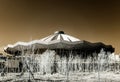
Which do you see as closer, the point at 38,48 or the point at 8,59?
the point at 8,59

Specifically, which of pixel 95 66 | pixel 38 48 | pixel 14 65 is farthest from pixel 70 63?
pixel 38 48

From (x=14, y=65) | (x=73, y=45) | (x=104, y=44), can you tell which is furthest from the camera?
(x=104, y=44)

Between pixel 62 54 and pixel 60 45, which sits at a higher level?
pixel 60 45

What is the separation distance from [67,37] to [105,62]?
A: 9728 mm

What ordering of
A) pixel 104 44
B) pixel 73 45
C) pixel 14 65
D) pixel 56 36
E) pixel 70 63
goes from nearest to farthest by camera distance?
1. pixel 70 63
2. pixel 14 65
3. pixel 73 45
4. pixel 104 44
5. pixel 56 36

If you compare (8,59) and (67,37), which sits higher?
(67,37)

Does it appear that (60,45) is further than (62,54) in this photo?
No

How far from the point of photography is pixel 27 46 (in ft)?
78.6

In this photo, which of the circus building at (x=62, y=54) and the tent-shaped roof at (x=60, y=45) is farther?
the tent-shaped roof at (x=60, y=45)

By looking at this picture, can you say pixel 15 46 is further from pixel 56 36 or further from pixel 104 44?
pixel 104 44

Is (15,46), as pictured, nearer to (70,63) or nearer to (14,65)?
(14,65)

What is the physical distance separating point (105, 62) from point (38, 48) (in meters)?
8.14

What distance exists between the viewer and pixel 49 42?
78.4 ft

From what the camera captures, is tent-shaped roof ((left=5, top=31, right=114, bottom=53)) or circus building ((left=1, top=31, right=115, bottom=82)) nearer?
circus building ((left=1, top=31, right=115, bottom=82))
